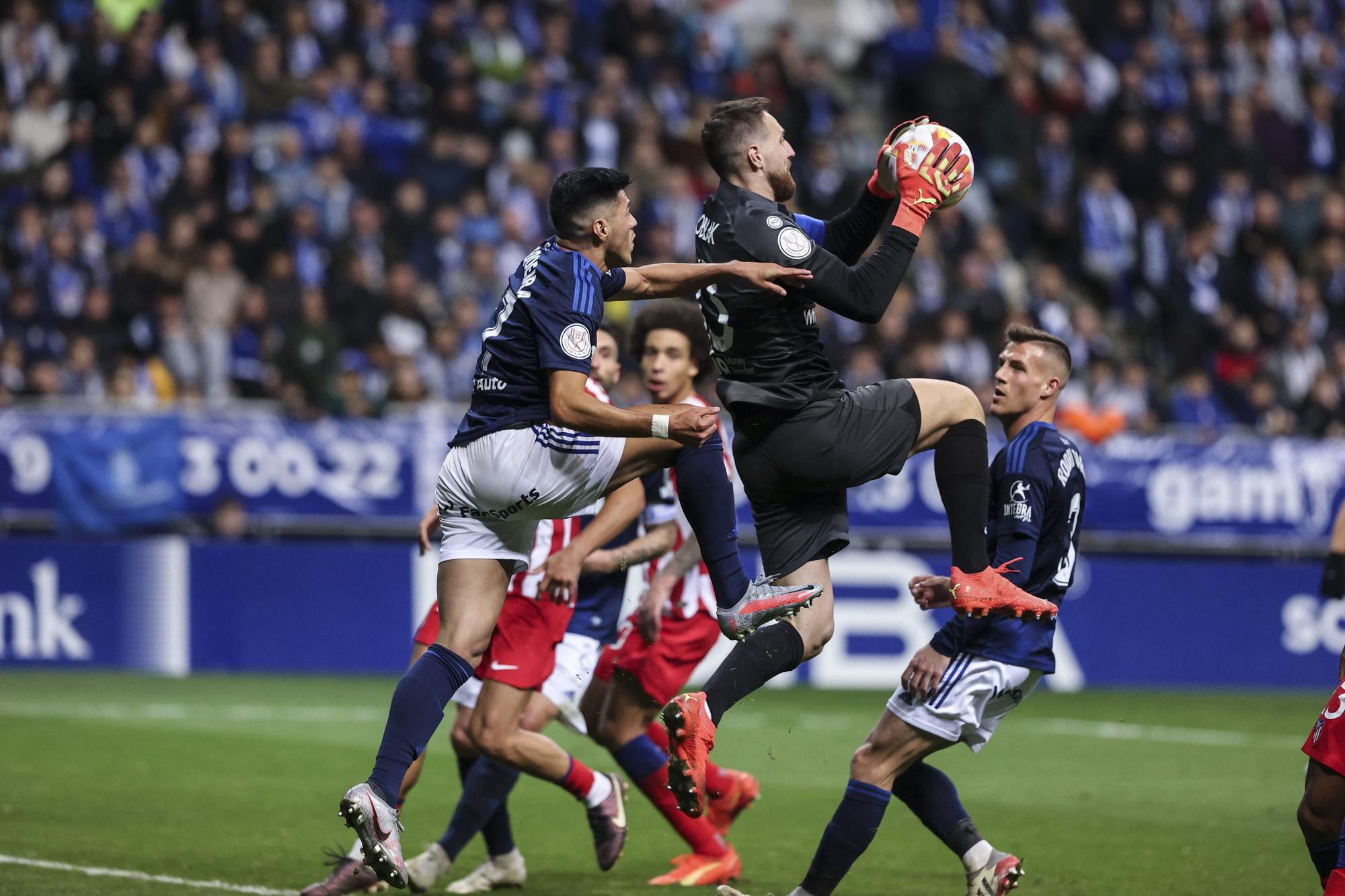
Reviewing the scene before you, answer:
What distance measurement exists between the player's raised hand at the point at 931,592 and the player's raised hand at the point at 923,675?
18 centimetres

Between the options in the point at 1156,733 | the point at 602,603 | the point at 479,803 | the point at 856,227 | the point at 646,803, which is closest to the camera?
the point at 856,227

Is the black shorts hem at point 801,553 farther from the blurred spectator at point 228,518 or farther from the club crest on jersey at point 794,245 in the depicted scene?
the blurred spectator at point 228,518

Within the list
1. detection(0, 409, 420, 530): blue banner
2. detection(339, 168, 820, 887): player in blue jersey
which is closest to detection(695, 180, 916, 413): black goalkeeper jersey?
detection(339, 168, 820, 887): player in blue jersey

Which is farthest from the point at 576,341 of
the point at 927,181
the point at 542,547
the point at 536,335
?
the point at 542,547

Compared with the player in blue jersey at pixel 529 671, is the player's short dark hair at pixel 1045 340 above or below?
above

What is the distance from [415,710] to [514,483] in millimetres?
858

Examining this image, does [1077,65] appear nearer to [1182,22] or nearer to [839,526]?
[1182,22]

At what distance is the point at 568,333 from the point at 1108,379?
1195cm

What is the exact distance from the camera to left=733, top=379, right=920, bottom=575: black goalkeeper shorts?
20.4 ft

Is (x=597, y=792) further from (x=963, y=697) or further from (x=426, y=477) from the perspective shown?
(x=426, y=477)

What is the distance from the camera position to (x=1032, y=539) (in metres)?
6.39

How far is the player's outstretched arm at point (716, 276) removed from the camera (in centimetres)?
597

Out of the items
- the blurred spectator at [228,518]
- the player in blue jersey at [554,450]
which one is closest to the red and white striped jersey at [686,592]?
the player in blue jersey at [554,450]

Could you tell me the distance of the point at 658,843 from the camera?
8.55 meters
